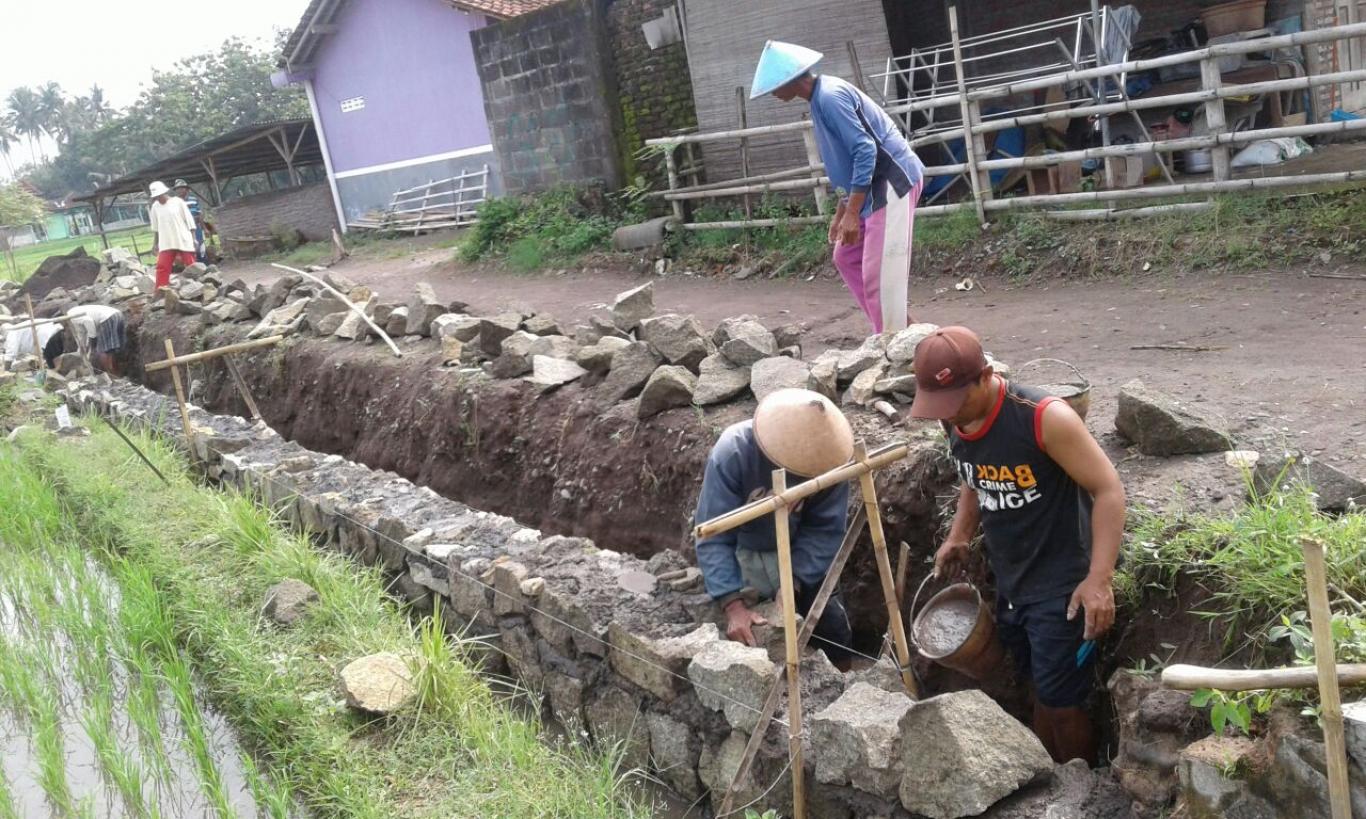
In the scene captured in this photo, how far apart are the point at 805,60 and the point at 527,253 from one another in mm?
7724

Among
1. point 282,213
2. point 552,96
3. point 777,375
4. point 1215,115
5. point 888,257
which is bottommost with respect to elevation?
point 777,375

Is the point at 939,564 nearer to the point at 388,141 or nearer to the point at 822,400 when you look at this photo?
the point at 822,400

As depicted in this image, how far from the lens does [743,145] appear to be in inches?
415

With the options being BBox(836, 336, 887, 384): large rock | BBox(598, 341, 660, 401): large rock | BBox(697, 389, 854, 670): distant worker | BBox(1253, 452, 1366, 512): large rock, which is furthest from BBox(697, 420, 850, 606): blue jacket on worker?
BBox(598, 341, 660, 401): large rock

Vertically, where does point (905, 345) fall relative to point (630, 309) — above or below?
below

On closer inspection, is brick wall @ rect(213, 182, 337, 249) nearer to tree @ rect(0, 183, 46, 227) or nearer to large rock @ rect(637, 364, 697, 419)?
large rock @ rect(637, 364, 697, 419)

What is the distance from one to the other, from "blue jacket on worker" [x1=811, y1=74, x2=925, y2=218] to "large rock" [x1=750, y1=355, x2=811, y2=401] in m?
0.79

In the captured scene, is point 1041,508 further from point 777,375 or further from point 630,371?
point 630,371

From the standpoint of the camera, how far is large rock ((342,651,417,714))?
3863mm

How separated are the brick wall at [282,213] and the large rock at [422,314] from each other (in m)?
13.1

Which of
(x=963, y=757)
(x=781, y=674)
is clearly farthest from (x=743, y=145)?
(x=963, y=757)

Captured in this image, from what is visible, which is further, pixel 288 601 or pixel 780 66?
pixel 780 66

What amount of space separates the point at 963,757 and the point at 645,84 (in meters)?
10.2

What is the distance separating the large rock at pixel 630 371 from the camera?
5.99m
